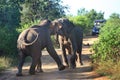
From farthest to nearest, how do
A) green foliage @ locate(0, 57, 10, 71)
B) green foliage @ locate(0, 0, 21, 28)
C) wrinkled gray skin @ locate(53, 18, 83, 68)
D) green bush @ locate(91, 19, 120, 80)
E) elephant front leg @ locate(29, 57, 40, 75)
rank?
1. green foliage @ locate(0, 0, 21, 28)
2. green foliage @ locate(0, 57, 10, 71)
3. wrinkled gray skin @ locate(53, 18, 83, 68)
4. elephant front leg @ locate(29, 57, 40, 75)
5. green bush @ locate(91, 19, 120, 80)

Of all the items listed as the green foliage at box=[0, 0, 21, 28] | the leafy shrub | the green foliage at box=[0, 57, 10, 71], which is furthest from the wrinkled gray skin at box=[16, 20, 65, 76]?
the green foliage at box=[0, 0, 21, 28]

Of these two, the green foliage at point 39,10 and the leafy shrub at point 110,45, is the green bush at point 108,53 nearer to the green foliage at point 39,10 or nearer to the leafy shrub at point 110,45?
the leafy shrub at point 110,45

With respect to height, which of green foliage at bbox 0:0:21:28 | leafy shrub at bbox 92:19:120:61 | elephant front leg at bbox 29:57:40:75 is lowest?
elephant front leg at bbox 29:57:40:75

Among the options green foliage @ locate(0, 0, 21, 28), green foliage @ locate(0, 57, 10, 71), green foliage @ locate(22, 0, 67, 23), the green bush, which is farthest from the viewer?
green foliage @ locate(22, 0, 67, 23)

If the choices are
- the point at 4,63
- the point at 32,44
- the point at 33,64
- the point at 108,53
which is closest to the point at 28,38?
the point at 32,44

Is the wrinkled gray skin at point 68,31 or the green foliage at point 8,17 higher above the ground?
the green foliage at point 8,17

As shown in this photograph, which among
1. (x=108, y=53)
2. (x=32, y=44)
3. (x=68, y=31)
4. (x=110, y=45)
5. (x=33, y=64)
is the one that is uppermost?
(x=68, y=31)

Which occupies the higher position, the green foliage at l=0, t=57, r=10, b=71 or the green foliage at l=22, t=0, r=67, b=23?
the green foliage at l=22, t=0, r=67, b=23

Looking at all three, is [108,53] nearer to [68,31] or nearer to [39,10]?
[68,31]

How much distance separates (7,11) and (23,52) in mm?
14985

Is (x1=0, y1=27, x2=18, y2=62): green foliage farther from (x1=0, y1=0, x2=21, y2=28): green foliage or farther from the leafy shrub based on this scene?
Answer: the leafy shrub

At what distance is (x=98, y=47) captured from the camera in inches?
628

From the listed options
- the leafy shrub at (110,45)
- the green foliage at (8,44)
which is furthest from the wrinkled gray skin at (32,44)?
the green foliage at (8,44)

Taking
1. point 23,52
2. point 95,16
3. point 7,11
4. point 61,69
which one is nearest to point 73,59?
point 61,69
